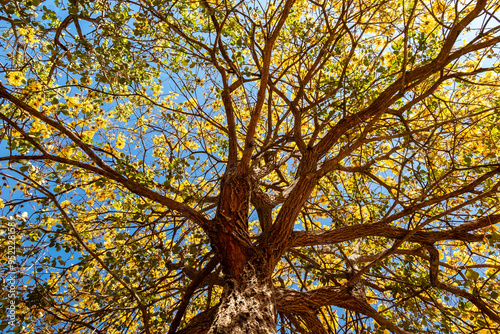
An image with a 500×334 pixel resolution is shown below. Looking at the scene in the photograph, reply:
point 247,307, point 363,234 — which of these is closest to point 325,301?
point 363,234

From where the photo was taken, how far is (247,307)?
76.3 inches

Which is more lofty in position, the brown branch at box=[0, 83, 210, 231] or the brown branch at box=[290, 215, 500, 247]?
the brown branch at box=[0, 83, 210, 231]

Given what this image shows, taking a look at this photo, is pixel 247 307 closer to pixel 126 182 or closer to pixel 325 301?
pixel 325 301

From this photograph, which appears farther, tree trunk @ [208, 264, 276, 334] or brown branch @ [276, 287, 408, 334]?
brown branch @ [276, 287, 408, 334]

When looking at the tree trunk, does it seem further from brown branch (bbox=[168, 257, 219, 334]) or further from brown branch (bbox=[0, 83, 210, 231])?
brown branch (bbox=[168, 257, 219, 334])

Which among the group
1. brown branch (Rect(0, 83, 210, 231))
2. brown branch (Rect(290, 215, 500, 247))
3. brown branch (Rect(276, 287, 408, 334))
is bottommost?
brown branch (Rect(276, 287, 408, 334))

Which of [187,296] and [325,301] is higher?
[187,296]

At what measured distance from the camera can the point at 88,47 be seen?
7.71 feet

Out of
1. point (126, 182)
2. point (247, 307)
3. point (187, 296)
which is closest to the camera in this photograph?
point (247, 307)

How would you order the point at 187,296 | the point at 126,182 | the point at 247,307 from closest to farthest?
1. the point at 247,307
2. the point at 126,182
3. the point at 187,296

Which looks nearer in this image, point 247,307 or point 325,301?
point 247,307

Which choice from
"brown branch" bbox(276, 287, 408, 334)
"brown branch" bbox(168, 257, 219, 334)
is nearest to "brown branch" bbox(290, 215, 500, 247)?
"brown branch" bbox(276, 287, 408, 334)

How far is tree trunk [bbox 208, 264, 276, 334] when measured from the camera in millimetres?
1768

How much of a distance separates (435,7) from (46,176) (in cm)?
518
